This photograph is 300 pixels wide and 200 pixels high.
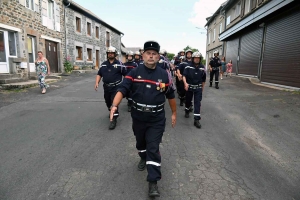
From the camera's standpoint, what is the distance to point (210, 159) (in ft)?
12.1

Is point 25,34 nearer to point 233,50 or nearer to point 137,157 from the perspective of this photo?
point 137,157

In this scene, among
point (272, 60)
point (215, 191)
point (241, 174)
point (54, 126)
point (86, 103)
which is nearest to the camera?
point (215, 191)

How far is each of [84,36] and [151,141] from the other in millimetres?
21945

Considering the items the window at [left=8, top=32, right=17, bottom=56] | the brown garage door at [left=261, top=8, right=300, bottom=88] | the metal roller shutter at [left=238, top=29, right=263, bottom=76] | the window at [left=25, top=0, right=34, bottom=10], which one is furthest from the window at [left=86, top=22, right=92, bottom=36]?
the brown garage door at [left=261, top=8, right=300, bottom=88]

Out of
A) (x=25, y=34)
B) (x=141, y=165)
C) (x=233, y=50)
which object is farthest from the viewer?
(x=233, y=50)

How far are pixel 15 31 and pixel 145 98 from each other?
12843 mm

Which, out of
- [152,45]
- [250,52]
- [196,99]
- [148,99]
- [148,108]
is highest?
[250,52]

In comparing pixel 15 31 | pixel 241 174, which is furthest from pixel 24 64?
pixel 241 174

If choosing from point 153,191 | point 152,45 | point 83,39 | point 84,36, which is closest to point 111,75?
point 152,45

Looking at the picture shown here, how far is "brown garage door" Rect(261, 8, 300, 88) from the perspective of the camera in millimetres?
10258

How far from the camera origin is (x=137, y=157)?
374 centimetres

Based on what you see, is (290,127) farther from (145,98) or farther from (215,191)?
(145,98)

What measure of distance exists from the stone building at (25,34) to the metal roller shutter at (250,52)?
1478 centimetres

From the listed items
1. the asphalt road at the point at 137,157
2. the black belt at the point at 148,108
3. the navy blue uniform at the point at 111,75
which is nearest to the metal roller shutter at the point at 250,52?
the asphalt road at the point at 137,157
